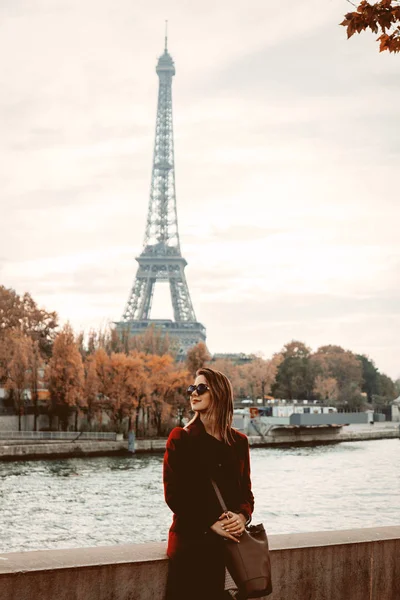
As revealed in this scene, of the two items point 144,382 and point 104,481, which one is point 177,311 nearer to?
point 144,382

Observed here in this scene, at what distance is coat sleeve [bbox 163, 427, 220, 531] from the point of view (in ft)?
13.8

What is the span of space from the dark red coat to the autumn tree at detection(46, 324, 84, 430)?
54580 mm

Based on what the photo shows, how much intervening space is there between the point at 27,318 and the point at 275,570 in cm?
7232

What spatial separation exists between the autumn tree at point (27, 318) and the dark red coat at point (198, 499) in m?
69.6

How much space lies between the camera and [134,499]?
1262 inches

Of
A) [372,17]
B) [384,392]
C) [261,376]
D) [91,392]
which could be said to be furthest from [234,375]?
[372,17]

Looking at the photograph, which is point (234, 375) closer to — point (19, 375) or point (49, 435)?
point (19, 375)

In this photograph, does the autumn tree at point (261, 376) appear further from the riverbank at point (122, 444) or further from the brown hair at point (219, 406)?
the brown hair at point (219, 406)

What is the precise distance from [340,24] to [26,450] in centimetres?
4339

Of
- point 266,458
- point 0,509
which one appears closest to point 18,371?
point 266,458

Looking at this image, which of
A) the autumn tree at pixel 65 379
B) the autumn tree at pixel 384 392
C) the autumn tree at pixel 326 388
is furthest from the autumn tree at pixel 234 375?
the autumn tree at pixel 65 379

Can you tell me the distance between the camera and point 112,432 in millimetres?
61312

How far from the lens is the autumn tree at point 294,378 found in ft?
373

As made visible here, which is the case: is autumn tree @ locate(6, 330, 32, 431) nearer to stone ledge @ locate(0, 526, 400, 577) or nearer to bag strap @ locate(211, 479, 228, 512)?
stone ledge @ locate(0, 526, 400, 577)
